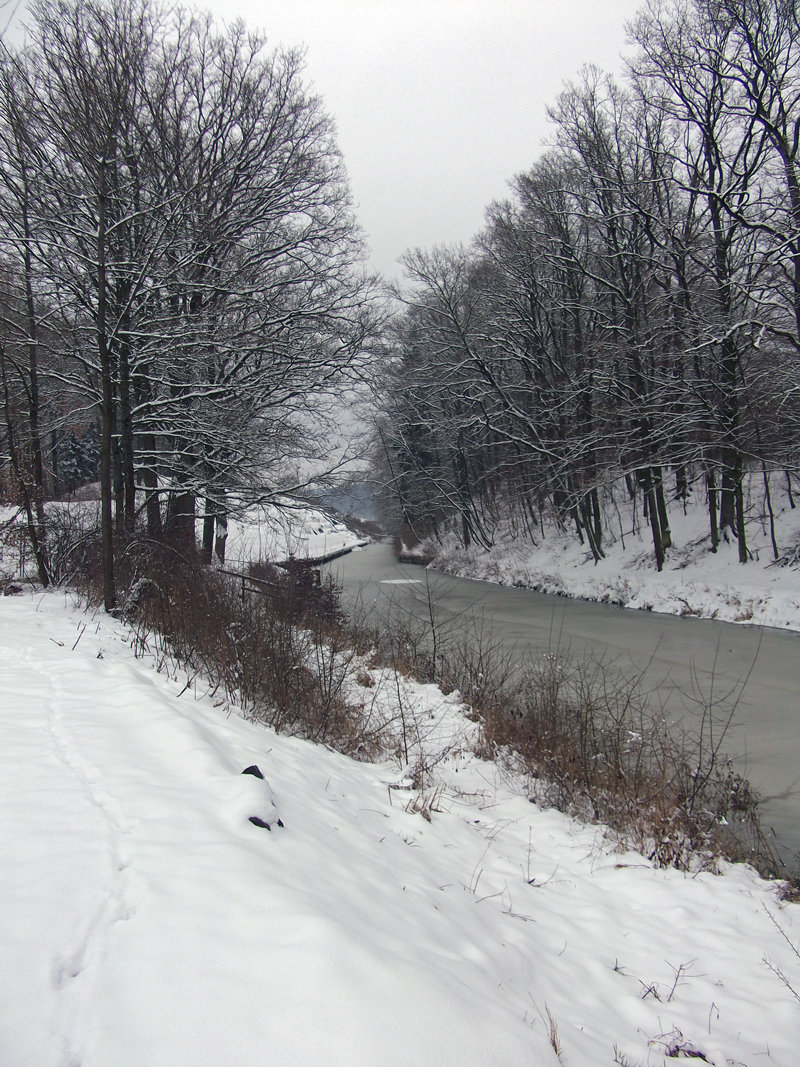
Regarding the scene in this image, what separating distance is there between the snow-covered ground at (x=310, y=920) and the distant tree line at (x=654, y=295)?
10.5 m

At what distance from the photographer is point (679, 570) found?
53.2 ft

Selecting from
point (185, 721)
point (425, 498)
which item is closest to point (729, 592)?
point (185, 721)

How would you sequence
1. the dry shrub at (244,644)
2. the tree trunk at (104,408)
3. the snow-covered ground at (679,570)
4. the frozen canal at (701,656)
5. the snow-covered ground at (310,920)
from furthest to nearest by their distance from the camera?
the snow-covered ground at (679,570) → the tree trunk at (104,408) → the frozen canal at (701,656) → the dry shrub at (244,644) → the snow-covered ground at (310,920)

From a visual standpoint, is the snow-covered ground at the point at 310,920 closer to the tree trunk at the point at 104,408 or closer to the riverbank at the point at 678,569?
the tree trunk at the point at 104,408

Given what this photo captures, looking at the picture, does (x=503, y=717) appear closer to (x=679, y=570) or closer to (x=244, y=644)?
(x=244, y=644)

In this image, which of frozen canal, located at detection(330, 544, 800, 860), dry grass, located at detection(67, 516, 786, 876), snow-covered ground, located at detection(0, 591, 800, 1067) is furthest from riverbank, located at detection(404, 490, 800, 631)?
snow-covered ground, located at detection(0, 591, 800, 1067)

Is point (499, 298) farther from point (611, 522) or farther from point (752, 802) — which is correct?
point (752, 802)

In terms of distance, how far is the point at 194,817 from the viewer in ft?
8.38

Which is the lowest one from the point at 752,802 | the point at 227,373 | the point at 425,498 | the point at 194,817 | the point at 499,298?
the point at 752,802

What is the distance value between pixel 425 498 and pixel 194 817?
28.4m

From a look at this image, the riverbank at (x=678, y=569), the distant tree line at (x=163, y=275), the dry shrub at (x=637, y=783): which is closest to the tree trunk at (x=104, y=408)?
the distant tree line at (x=163, y=275)

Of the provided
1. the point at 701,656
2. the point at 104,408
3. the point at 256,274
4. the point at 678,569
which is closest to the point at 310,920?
the point at 104,408

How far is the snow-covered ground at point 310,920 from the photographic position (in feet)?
5.21

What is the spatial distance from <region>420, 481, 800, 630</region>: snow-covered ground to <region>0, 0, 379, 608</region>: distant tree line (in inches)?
368
